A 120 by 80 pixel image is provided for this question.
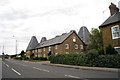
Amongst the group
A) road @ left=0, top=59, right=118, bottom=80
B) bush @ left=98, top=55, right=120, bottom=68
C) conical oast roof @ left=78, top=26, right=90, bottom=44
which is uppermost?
conical oast roof @ left=78, top=26, right=90, bottom=44

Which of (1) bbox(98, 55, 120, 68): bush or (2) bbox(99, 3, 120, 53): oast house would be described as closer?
(1) bbox(98, 55, 120, 68): bush

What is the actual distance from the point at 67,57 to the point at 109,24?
31.4ft

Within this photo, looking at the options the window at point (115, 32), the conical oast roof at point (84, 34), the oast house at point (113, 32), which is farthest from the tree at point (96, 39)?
the window at point (115, 32)

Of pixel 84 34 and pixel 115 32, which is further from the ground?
pixel 84 34

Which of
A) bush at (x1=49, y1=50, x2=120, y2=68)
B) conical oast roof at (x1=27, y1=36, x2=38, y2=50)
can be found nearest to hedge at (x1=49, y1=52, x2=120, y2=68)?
bush at (x1=49, y1=50, x2=120, y2=68)

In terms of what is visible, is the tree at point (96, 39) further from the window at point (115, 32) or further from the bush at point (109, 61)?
the bush at point (109, 61)

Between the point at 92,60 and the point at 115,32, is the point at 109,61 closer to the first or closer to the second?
the point at 92,60

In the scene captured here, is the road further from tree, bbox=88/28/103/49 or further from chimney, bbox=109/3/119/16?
tree, bbox=88/28/103/49

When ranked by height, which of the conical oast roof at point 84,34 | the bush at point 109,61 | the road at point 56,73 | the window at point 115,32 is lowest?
the road at point 56,73

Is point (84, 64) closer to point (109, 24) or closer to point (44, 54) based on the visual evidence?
point (109, 24)

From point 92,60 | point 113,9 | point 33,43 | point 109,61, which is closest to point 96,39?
point 113,9

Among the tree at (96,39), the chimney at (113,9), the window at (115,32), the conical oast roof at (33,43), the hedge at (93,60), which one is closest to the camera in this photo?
the hedge at (93,60)

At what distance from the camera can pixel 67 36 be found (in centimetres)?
4281

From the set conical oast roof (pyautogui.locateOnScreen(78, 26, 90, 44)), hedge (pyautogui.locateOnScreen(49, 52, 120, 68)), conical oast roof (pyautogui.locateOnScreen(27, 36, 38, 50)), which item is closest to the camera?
hedge (pyautogui.locateOnScreen(49, 52, 120, 68))
